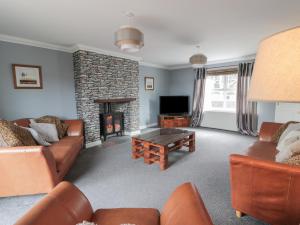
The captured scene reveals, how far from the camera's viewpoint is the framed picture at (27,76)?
10.9 feet

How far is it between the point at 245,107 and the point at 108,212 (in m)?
5.03

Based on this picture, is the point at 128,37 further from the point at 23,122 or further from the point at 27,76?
the point at 27,76

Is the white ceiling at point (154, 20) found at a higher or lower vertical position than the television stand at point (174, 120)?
higher

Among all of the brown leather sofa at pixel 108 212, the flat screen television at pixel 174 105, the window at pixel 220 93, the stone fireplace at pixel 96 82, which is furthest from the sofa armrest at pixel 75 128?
the window at pixel 220 93

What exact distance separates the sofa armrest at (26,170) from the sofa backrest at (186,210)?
59.9 inches

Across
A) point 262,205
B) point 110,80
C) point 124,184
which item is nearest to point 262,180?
point 262,205

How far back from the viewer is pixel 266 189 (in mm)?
1445

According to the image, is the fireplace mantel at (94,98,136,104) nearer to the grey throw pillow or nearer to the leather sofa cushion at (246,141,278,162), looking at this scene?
the grey throw pillow

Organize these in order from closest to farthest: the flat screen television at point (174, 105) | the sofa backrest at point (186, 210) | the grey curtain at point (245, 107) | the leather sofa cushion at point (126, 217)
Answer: the sofa backrest at point (186, 210)
the leather sofa cushion at point (126, 217)
the grey curtain at point (245, 107)
the flat screen television at point (174, 105)

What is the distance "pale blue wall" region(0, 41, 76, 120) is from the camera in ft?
10.5

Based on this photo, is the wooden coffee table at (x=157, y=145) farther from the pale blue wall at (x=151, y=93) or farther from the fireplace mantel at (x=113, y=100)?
the pale blue wall at (x=151, y=93)

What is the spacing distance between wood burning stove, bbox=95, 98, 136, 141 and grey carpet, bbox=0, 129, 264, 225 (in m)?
0.67

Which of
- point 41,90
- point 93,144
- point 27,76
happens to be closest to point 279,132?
point 93,144

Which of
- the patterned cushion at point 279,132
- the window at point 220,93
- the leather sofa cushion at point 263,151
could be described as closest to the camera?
the leather sofa cushion at point 263,151
